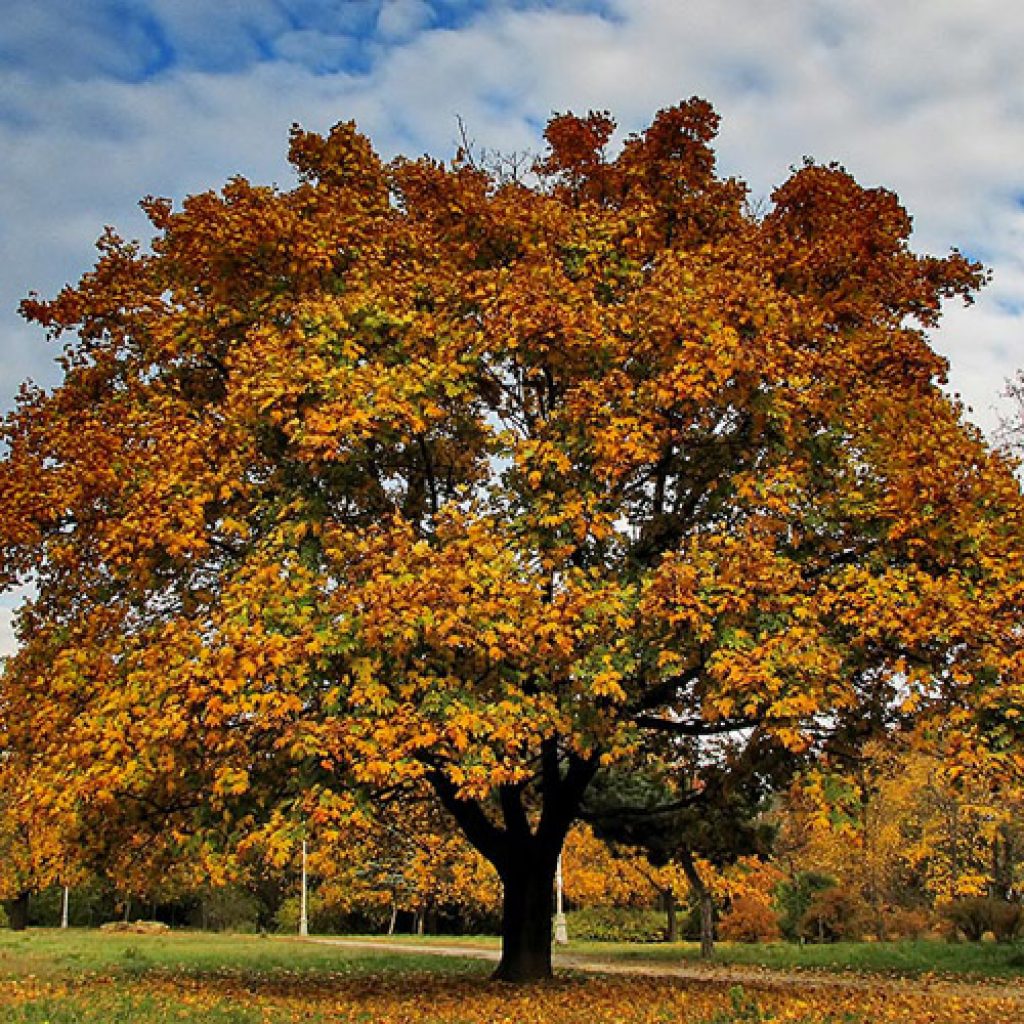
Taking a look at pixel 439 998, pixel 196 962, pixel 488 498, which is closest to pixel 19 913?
pixel 196 962

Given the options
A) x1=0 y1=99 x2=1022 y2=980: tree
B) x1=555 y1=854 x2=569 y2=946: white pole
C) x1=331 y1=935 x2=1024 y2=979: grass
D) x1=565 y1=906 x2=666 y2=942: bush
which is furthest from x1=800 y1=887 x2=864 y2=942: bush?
x1=0 y1=99 x2=1022 y2=980: tree

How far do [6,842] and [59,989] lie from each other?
3199cm

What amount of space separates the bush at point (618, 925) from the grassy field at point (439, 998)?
23.2 m

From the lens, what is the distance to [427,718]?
34.4ft

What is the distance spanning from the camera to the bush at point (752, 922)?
38.4 metres

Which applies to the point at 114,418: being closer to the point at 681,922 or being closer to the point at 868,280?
the point at 868,280

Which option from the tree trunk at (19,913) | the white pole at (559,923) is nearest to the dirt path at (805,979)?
the white pole at (559,923)

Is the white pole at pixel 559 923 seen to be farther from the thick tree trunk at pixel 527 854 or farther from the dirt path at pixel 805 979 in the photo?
the thick tree trunk at pixel 527 854

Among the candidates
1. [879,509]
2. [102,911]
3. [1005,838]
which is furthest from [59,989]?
[102,911]

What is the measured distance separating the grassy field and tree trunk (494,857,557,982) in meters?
0.43

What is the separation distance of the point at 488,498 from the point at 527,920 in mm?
6537

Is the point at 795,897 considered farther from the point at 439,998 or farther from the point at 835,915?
the point at 439,998

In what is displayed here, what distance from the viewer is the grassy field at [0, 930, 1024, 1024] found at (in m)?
9.66

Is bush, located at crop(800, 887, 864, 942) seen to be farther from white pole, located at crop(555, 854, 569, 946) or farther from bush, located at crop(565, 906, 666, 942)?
white pole, located at crop(555, 854, 569, 946)
